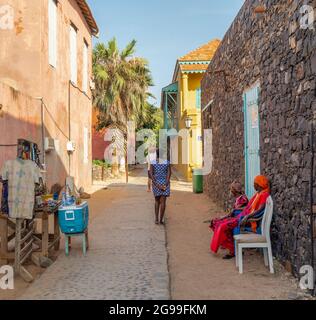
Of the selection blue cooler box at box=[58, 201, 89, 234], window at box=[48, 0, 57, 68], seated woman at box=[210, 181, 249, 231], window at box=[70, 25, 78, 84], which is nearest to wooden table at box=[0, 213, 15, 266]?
blue cooler box at box=[58, 201, 89, 234]

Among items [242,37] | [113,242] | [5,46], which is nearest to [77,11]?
[5,46]

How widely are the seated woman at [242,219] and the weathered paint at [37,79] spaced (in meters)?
4.71

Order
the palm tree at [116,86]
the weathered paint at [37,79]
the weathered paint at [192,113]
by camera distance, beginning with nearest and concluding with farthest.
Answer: the weathered paint at [37,79] < the weathered paint at [192,113] < the palm tree at [116,86]

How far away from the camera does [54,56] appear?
13078 millimetres

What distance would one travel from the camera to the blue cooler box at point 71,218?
6.46 meters

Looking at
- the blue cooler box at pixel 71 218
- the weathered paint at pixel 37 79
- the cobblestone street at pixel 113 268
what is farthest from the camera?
the weathered paint at pixel 37 79

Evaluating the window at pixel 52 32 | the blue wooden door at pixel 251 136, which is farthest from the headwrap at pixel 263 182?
the window at pixel 52 32

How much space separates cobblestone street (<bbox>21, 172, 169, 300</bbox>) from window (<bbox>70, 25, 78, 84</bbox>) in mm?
7556

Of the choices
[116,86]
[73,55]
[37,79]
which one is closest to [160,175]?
[37,79]

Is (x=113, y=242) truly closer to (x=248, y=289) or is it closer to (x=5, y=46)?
(x=248, y=289)

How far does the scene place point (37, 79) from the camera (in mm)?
11430

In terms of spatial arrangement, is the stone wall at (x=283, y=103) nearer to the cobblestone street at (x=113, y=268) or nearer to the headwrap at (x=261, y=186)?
the headwrap at (x=261, y=186)

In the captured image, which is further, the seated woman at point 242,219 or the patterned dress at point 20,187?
the seated woman at point 242,219

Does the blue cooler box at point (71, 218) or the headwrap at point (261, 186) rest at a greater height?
the headwrap at point (261, 186)
